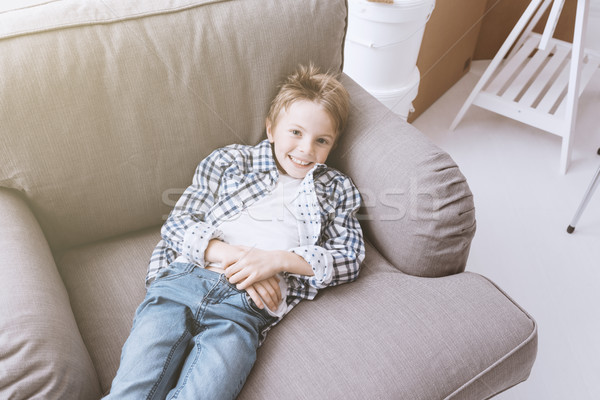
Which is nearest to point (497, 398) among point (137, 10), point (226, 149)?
point (226, 149)

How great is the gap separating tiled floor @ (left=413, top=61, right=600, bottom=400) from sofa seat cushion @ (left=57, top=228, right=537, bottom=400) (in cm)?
47

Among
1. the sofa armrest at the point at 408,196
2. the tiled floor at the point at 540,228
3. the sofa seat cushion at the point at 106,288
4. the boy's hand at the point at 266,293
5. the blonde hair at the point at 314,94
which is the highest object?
the blonde hair at the point at 314,94

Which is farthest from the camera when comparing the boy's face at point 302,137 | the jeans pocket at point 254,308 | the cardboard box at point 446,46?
the cardboard box at point 446,46

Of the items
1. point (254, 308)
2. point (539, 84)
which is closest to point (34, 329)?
point (254, 308)

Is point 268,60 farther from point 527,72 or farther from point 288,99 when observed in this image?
point 527,72

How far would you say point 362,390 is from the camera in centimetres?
88

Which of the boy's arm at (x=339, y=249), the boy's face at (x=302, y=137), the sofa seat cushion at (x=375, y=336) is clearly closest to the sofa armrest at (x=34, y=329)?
the sofa seat cushion at (x=375, y=336)

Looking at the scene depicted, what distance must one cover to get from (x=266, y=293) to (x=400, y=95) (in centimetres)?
112

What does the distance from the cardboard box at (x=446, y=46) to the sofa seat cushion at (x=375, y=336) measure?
49.0 inches

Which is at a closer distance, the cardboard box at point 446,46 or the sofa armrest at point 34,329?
the sofa armrest at point 34,329

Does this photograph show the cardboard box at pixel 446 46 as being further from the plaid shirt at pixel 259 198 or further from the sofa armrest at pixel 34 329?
the sofa armrest at pixel 34 329

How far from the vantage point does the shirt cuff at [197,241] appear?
1031 mm

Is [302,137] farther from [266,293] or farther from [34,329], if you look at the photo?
[34,329]

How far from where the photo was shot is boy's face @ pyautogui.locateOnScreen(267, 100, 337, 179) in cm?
113
